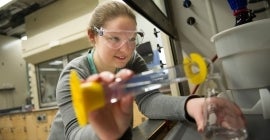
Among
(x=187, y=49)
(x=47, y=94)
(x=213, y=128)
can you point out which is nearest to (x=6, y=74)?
(x=47, y=94)

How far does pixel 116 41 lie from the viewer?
808 mm

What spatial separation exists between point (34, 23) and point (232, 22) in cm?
341

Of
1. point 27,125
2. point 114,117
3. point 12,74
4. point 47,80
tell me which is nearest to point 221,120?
point 114,117

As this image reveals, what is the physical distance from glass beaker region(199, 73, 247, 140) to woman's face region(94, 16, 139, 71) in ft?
1.11

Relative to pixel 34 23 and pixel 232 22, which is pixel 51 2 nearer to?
pixel 34 23

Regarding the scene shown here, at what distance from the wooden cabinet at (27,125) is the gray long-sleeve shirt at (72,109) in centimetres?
262

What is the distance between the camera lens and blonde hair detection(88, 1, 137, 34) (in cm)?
83

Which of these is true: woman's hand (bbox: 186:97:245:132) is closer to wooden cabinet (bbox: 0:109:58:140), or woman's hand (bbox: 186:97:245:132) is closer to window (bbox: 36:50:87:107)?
wooden cabinet (bbox: 0:109:58:140)

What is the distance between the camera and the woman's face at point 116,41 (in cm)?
79

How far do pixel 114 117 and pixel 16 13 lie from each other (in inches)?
167

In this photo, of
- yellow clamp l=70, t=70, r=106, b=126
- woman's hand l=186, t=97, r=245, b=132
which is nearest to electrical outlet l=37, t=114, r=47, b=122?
woman's hand l=186, t=97, r=245, b=132

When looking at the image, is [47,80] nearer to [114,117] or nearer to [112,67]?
[112,67]

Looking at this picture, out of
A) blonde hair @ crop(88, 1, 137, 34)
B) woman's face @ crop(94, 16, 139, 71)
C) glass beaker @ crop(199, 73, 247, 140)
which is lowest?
glass beaker @ crop(199, 73, 247, 140)

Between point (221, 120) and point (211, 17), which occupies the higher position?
point (211, 17)
